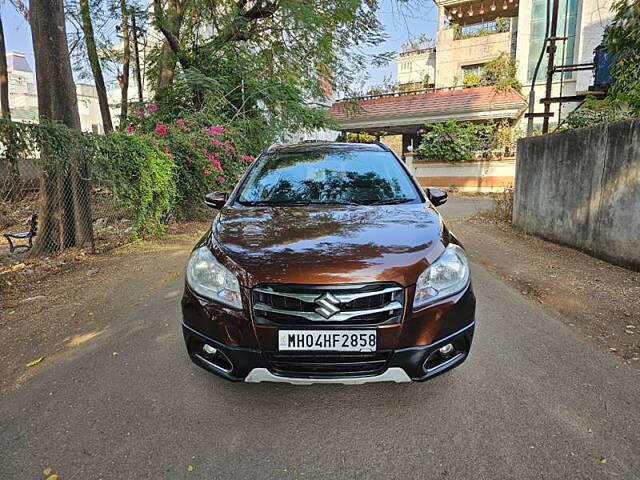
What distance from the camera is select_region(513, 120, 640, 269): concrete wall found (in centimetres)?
507

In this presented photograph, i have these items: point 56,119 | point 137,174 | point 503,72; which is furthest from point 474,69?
point 56,119

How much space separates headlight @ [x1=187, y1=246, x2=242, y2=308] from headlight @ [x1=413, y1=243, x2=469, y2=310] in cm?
95

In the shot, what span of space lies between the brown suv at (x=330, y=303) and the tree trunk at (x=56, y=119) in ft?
16.4

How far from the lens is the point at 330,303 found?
2133mm

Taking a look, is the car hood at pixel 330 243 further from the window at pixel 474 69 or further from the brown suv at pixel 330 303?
the window at pixel 474 69

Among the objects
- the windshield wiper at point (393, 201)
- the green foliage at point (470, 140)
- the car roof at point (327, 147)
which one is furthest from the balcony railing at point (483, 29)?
the windshield wiper at point (393, 201)

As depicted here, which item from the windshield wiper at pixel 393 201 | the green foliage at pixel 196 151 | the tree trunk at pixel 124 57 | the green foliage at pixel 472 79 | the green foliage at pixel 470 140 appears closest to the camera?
the windshield wiper at pixel 393 201

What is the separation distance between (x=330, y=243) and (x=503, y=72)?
1962cm

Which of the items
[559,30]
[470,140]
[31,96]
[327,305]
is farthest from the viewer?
[31,96]

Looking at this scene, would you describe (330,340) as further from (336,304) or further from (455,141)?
(455,141)

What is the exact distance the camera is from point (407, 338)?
2.17 m

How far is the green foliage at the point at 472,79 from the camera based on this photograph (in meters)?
19.9

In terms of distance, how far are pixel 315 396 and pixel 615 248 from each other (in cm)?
463

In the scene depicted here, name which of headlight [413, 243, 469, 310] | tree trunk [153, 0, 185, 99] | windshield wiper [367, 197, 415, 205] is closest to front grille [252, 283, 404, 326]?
headlight [413, 243, 469, 310]
